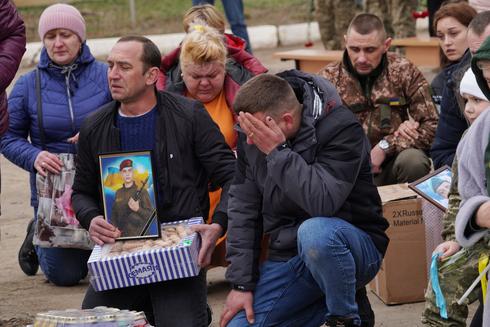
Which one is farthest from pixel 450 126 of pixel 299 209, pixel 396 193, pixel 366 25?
pixel 299 209

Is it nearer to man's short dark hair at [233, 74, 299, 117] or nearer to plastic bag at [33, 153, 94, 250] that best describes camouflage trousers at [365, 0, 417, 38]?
plastic bag at [33, 153, 94, 250]

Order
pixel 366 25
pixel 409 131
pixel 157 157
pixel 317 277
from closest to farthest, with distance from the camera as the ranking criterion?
1. pixel 317 277
2. pixel 157 157
3. pixel 409 131
4. pixel 366 25

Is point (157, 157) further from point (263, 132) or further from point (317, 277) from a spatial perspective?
point (317, 277)

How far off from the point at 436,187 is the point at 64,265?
227 cm

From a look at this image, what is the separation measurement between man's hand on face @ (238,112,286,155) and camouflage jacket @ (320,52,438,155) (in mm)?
2030

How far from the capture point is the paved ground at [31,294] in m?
5.57

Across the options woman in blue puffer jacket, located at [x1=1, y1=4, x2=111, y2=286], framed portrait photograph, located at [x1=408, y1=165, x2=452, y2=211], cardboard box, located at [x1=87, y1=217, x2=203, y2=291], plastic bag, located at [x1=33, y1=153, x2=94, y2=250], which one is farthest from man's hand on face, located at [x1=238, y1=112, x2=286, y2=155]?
woman in blue puffer jacket, located at [x1=1, y1=4, x2=111, y2=286]

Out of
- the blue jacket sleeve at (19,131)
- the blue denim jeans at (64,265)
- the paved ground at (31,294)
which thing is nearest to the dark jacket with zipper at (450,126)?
the paved ground at (31,294)

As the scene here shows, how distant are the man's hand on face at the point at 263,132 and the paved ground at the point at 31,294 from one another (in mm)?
1404

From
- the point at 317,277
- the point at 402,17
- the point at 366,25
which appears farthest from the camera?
the point at 402,17

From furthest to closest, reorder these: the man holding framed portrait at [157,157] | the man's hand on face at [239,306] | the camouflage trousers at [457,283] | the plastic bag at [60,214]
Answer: the plastic bag at [60,214]
the man holding framed portrait at [157,157]
the man's hand on face at [239,306]
the camouflage trousers at [457,283]

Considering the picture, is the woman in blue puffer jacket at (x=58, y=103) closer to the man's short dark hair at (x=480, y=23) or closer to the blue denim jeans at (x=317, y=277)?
the blue denim jeans at (x=317, y=277)

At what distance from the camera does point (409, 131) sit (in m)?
6.27

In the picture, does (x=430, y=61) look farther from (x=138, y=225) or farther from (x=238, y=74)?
(x=138, y=225)
